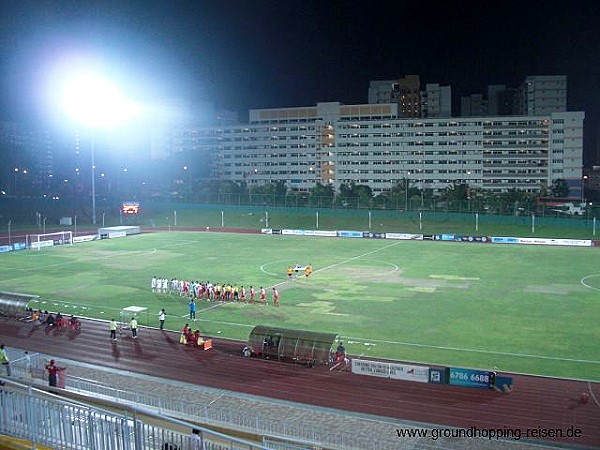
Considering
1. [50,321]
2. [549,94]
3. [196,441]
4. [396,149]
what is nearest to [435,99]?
[549,94]

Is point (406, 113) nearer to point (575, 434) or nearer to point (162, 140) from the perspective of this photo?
point (162, 140)

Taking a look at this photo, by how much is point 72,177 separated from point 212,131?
1635 inches

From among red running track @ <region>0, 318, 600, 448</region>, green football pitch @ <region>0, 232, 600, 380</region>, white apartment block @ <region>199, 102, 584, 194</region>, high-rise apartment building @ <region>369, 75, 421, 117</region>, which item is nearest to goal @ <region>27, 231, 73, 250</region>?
green football pitch @ <region>0, 232, 600, 380</region>

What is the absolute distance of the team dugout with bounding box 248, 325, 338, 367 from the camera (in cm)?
2144

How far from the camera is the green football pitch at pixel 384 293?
24.5 m

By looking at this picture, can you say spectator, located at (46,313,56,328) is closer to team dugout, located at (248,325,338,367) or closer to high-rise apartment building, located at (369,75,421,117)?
team dugout, located at (248,325,338,367)

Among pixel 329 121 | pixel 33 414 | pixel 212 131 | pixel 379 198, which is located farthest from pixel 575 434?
pixel 212 131

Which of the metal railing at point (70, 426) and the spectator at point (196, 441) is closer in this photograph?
the spectator at point (196, 441)

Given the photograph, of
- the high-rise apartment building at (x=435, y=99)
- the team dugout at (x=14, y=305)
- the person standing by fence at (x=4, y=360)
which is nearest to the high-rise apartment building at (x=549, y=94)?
the high-rise apartment building at (x=435, y=99)

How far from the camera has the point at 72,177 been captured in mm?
153375

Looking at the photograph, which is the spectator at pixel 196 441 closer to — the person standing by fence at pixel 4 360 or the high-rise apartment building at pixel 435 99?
the person standing by fence at pixel 4 360

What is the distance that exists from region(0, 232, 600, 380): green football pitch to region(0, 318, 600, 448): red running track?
279 centimetres

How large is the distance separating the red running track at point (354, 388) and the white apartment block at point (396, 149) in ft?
304

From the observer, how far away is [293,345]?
21828 millimetres
